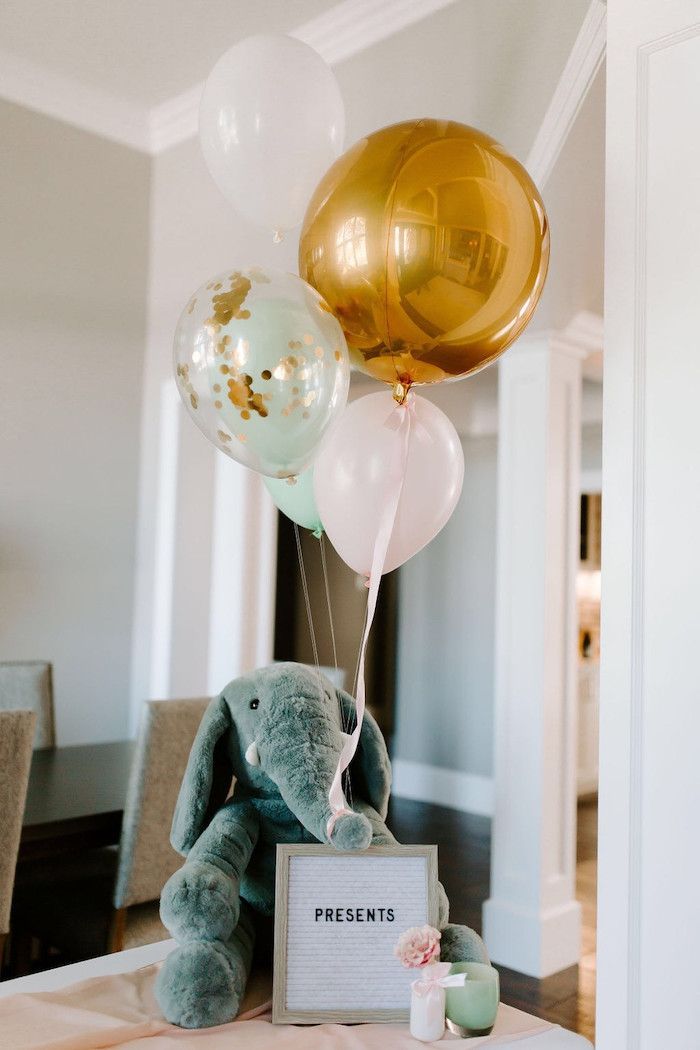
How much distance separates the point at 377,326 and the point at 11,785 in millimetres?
1321

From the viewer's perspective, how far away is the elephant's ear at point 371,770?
1.14m

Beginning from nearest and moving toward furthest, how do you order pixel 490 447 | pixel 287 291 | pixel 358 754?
pixel 287 291 → pixel 358 754 → pixel 490 447

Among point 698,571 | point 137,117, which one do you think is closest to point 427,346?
point 698,571

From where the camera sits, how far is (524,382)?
3164 mm

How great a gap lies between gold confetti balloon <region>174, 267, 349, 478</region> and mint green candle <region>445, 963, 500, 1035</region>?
2.06 feet

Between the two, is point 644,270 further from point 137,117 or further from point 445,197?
point 137,117

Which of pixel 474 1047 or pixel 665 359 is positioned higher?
pixel 665 359

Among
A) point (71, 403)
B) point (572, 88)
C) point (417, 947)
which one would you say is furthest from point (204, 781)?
point (71, 403)

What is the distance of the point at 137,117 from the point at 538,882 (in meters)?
3.35

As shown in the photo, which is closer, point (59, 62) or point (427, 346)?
point (427, 346)

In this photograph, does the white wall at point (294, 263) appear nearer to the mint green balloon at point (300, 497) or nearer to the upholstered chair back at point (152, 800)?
the mint green balloon at point (300, 497)

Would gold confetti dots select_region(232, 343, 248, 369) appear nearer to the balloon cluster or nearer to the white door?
the balloon cluster

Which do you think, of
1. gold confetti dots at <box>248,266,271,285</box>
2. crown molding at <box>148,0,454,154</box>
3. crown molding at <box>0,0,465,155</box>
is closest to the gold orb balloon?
gold confetti dots at <box>248,266,271,285</box>

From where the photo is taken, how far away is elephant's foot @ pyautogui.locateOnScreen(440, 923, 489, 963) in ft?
3.37
